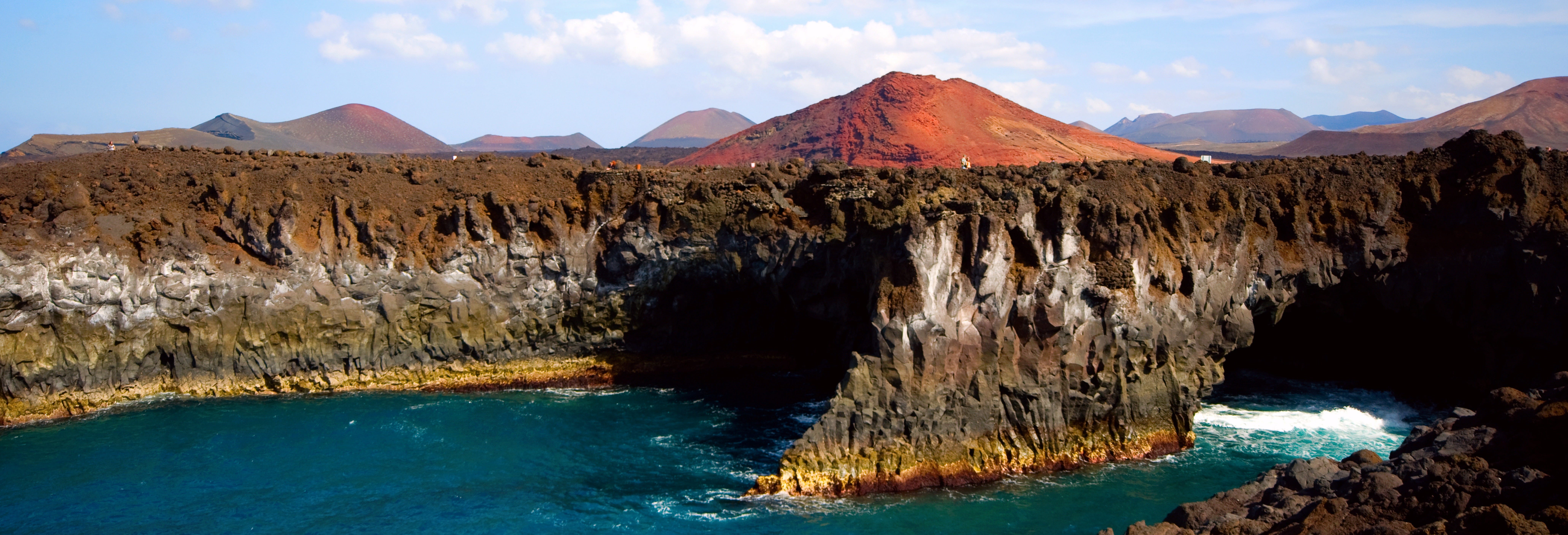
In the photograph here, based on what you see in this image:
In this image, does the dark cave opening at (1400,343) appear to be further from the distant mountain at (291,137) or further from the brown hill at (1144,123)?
the brown hill at (1144,123)

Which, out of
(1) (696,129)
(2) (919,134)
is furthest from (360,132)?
(2) (919,134)

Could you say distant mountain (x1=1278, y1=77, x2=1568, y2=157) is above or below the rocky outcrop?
above

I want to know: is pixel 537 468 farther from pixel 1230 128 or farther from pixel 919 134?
pixel 1230 128

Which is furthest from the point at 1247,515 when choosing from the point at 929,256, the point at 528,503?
the point at 528,503

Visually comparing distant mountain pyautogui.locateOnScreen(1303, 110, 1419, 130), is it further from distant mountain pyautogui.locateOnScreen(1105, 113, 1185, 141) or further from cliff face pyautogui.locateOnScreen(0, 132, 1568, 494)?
cliff face pyautogui.locateOnScreen(0, 132, 1568, 494)

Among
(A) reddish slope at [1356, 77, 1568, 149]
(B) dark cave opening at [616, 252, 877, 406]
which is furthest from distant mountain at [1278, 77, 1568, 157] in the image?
(B) dark cave opening at [616, 252, 877, 406]

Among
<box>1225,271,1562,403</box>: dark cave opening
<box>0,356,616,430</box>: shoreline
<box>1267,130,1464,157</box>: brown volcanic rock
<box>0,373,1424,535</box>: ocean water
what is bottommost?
<box>0,373,1424,535</box>: ocean water

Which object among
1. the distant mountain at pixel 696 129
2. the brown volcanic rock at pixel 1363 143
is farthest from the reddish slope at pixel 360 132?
the brown volcanic rock at pixel 1363 143
